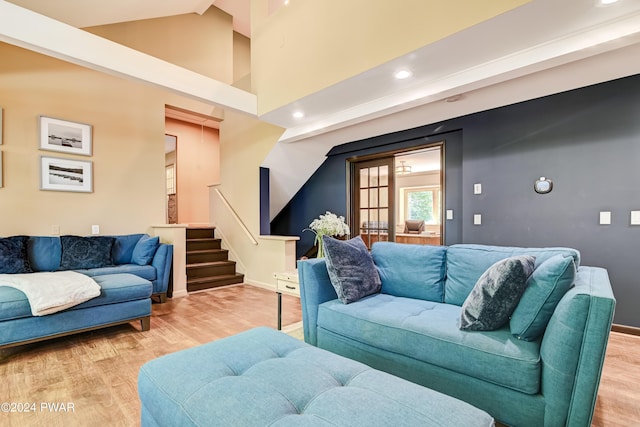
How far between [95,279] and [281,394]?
281 centimetres

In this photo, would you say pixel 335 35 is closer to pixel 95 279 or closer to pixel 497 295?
pixel 497 295

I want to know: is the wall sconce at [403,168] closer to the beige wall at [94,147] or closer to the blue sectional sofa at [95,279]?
the beige wall at [94,147]

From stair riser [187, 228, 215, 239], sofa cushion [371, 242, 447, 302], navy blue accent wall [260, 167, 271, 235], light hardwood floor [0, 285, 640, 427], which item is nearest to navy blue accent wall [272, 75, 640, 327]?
light hardwood floor [0, 285, 640, 427]

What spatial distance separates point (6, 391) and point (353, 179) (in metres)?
4.59

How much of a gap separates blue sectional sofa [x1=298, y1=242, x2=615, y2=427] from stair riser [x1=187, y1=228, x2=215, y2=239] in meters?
3.93

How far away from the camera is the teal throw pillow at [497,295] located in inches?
62.1

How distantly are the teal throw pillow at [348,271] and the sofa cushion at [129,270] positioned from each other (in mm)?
2752

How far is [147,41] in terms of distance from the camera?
16.0ft

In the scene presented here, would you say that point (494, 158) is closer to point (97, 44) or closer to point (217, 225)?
point (97, 44)

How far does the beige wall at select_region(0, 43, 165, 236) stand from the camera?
3.68m

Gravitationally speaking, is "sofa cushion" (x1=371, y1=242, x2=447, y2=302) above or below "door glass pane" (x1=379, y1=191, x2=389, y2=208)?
below

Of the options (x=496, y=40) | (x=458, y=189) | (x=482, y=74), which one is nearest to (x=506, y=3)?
(x=496, y=40)

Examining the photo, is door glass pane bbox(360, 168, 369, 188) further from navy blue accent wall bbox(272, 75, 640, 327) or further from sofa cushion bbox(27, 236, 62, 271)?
sofa cushion bbox(27, 236, 62, 271)

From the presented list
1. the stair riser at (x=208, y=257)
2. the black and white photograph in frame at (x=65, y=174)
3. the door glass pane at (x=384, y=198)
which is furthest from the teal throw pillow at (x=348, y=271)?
the black and white photograph in frame at (x=65, y=174)
